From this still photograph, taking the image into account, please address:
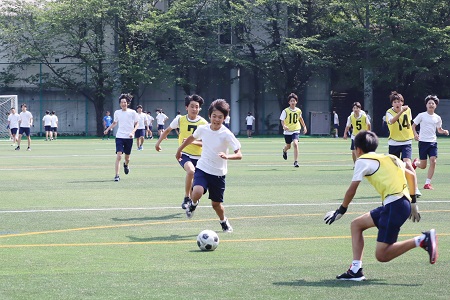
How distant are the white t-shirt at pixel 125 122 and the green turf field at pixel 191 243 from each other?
110cm

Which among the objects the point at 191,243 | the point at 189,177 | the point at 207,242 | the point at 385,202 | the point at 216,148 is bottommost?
the point at 191,243

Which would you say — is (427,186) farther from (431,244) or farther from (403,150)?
(431,244)

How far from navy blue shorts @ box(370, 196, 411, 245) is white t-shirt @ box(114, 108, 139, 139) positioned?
13.7 m

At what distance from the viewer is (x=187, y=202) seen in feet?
41.6

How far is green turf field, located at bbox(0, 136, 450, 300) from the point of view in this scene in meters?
7.74

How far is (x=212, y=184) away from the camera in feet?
38.2

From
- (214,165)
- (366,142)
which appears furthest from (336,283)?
(214,165)

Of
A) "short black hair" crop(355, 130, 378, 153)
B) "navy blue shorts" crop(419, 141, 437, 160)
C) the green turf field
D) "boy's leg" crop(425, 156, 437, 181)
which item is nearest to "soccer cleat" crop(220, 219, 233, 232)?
the green turf field

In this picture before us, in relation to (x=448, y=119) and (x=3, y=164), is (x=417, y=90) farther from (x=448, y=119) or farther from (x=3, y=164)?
(x=3, y=164)

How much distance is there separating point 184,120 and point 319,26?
158 feet

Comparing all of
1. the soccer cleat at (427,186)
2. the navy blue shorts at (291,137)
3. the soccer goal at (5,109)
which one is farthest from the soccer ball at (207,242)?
the soccer goal at (5,109)

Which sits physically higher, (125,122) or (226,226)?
(125,122)

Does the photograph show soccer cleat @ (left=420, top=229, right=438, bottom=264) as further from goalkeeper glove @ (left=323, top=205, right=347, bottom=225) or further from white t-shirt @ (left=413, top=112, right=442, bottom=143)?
white t-shirt @ (left=413, top=112, right=442, bottom=143)

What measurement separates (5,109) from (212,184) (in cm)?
4363
